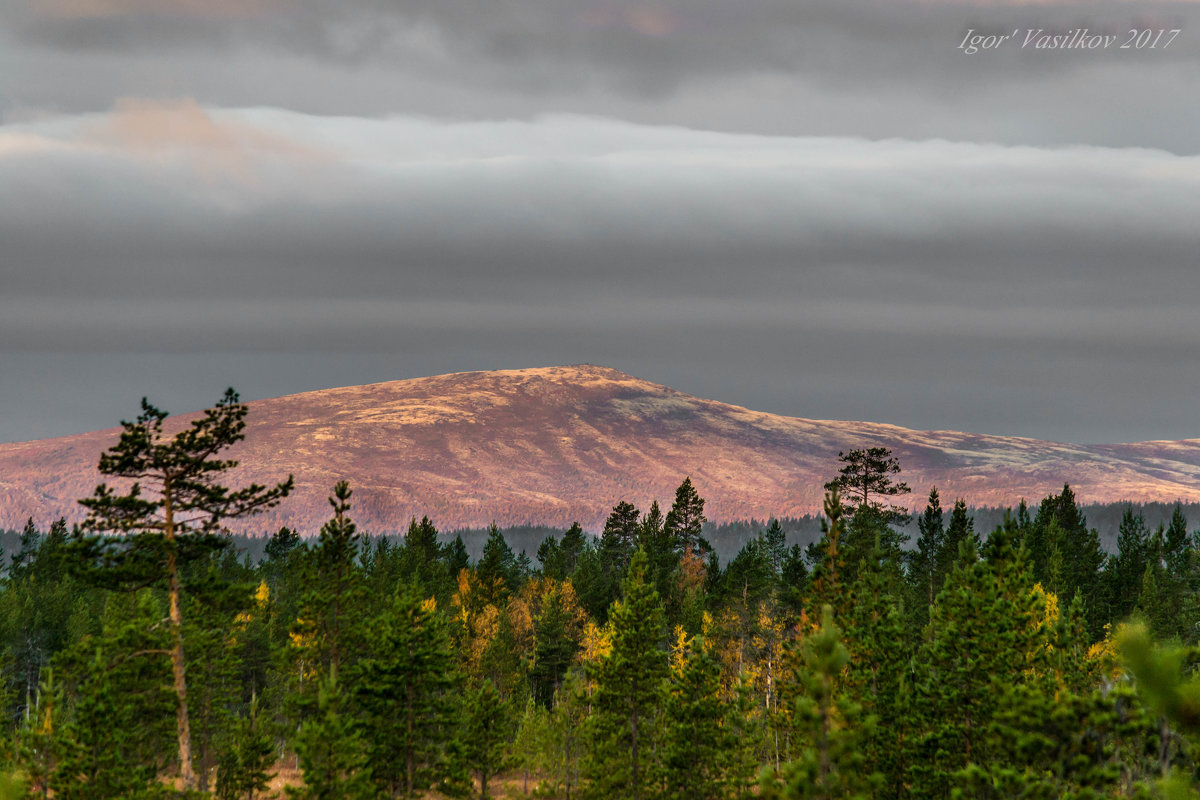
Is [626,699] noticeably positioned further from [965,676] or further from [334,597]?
[965,676]

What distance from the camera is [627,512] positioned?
12262 centimetres

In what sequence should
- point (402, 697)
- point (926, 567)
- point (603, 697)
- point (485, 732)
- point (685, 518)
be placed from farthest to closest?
1. point (685, 518)
2. point (926, 567)
3. point (485, 732)
4. point (603, 697)
5. point (402, 697)

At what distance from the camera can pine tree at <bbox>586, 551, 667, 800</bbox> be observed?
45562mm

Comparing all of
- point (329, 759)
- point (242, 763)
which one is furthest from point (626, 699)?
point (242, 763)

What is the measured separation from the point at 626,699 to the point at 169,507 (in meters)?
21.7

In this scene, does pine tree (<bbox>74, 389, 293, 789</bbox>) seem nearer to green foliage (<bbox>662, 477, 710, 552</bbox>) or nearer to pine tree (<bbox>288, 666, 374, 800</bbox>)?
pine tree (<bbox>288, 666, 374, 800</bbox>)

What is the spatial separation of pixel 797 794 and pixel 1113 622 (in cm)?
8048

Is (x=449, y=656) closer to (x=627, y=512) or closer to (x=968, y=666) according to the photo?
(x=968, y=666)

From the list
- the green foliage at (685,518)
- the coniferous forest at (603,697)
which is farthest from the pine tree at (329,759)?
the green foliage at (685,518)

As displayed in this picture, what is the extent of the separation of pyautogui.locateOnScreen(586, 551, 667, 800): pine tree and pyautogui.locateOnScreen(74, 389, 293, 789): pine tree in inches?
669

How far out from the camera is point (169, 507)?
36969 mm

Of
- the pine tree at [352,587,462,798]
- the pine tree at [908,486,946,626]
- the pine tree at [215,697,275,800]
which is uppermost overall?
the pine tree at [908,486,946,626]

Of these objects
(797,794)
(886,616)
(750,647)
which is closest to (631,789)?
(886,616)

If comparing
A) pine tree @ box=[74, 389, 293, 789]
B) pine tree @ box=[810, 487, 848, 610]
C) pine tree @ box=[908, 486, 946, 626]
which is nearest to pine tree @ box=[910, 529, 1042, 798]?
pine tree @ box=[810, 487, 848, 610]
